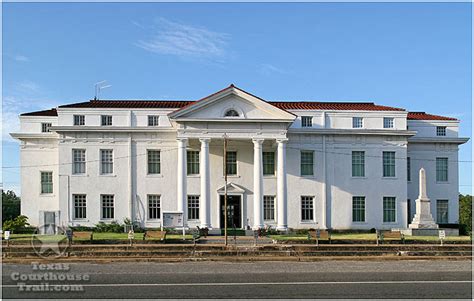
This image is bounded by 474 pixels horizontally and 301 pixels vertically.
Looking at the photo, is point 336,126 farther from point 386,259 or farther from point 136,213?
point 386,259

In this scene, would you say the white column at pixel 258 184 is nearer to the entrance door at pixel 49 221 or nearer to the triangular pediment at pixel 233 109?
the triangular pediment at pixel 233 109

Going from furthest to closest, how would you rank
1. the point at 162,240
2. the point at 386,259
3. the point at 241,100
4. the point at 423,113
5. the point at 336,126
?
the point at 423,113 → the point at 336,126 → the point at 241,100 → the point at 162,240 → the point at 386,259

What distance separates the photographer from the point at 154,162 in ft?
139

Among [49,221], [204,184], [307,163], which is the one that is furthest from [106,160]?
[307,163]

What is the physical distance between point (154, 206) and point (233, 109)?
1013 centimetres

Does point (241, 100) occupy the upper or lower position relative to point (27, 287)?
upper

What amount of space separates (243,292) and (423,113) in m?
40.0

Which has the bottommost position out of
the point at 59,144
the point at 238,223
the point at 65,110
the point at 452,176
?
the point at 238,223

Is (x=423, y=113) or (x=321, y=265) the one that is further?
(x=423, y=113)

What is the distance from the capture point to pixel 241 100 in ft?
131

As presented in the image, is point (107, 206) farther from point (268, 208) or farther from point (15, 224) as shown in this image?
point (268, 208)

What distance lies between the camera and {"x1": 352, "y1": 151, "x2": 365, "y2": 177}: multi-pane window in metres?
43.3

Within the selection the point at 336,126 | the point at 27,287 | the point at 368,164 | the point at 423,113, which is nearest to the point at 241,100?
the point at 336,126

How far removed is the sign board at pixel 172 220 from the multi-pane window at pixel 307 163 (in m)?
12.6
